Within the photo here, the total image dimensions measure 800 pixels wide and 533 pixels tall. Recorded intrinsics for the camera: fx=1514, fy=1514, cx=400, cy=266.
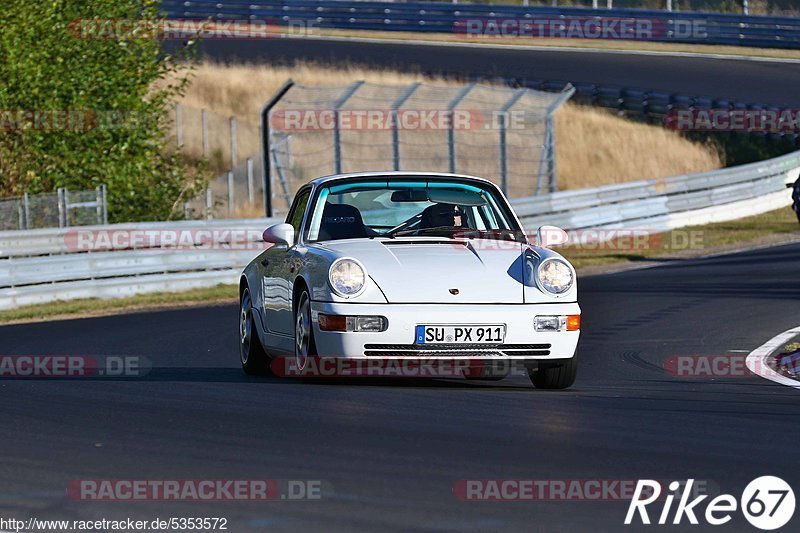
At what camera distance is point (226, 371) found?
11.4m

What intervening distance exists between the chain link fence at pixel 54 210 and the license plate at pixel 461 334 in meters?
13.5

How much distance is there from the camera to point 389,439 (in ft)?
23.7

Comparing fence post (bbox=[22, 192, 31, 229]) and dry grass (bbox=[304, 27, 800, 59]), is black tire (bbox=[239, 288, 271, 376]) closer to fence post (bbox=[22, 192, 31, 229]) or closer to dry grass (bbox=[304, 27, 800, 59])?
fence post (bbox=[22, 192, 31, 229])

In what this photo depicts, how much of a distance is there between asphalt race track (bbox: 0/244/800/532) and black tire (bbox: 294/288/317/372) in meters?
0.19

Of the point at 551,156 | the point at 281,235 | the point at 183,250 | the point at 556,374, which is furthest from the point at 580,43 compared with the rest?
the point at 556,374

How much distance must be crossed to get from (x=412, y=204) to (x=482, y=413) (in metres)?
2.77

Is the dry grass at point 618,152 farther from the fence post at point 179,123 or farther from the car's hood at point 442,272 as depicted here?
the car's hood at point 442,272

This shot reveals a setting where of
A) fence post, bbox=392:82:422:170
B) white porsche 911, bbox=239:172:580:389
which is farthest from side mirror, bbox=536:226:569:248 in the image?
fence post, bbox=392:82:422:170

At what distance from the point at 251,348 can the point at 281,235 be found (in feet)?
3.86

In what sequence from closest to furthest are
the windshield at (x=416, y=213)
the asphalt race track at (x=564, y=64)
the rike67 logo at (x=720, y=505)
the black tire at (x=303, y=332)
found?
the rike67 logo at (x=720, y=505) < the black tire at (x=303, y=332) < the windshield at (x=416, y=213) < the asphalt race track at (x=564, y=64)

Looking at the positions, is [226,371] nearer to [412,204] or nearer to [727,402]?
[412,204]

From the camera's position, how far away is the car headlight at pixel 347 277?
29.8ft

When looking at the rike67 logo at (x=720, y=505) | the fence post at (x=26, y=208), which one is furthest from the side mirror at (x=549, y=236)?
the fence post at (x=26, y=208)

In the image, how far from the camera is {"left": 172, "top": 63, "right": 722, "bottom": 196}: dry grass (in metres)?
36.5
